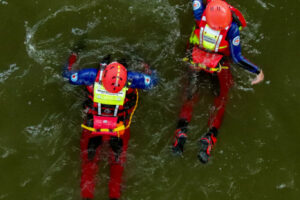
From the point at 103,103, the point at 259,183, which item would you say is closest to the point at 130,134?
the point at 103,103

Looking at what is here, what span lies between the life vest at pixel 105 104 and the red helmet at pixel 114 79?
120 millimetres

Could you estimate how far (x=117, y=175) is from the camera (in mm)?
5801

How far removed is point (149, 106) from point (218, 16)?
2209 mm

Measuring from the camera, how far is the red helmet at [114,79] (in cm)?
491

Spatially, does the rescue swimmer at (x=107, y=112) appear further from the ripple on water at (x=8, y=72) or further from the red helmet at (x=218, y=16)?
the red helmet at (x=218, y=16)

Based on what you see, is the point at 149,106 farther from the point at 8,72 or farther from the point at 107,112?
the point at 8,72

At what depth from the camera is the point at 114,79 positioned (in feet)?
16.1

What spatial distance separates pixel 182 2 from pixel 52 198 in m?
4.67

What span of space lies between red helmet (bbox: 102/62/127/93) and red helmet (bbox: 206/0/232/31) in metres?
1.63

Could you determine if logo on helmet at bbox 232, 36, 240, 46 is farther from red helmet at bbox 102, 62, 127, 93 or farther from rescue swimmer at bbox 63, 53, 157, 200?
red helmet at bbox 102, 62, 127, 93

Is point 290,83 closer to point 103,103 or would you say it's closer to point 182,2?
point 182,2

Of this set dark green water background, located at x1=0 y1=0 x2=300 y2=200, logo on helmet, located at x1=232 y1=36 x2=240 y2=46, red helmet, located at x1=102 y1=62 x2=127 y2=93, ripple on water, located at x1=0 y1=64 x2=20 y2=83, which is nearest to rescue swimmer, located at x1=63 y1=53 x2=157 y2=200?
red helmet, located at x1=102 y1=62 x2=127 y2=93

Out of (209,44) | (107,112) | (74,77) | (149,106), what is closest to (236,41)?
(209,44)

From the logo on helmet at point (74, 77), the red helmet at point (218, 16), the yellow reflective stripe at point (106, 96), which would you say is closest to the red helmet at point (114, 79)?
the yellow reflective stripe at point (106, 96)
